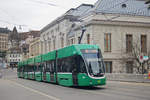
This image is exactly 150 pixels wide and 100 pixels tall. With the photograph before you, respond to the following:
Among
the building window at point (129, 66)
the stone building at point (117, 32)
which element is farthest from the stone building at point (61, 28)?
the building window at point (129, 66)

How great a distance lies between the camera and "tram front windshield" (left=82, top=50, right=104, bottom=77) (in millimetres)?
18672

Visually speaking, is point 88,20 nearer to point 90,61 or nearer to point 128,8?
point 128,8

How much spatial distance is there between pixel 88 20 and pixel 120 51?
7845 mm

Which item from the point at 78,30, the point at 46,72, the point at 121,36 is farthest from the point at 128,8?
the point at 46,72

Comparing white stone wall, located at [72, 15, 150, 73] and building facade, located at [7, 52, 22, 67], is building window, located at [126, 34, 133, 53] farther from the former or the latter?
building facade, located at [7, 52, 22, 67]

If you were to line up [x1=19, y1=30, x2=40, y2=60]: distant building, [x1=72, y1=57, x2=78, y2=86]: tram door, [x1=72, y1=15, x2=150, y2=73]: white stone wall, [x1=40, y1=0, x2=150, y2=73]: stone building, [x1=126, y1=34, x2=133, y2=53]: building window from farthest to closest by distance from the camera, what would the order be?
[x1=19, y1=30, x2=40, y2=60]: distant building < [x1=126, y1=34, x2=133, y2=53]: building window < [x1=72, y1=15, x2=150, y2=73]: white stone wall < [x1=40, y1=0, x2=150, y2=73]: stone building < [x1=72, y1=57, x2=78, y2=86]: tram door

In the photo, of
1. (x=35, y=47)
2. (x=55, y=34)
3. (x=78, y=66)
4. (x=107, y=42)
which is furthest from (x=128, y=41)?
(x=35, y=47)

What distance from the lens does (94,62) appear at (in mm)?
18969

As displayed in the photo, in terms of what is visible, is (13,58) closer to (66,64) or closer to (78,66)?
(66,64)

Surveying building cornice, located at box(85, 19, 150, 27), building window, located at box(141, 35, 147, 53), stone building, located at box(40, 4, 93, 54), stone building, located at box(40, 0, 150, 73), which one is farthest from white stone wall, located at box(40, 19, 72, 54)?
building window, located at box(141, 35, 147, 53)

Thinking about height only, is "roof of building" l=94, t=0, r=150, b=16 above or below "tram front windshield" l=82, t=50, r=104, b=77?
above

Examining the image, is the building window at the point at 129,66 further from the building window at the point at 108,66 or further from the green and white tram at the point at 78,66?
the green and white tram at the point at 78,66

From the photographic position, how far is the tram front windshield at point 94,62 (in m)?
18.7

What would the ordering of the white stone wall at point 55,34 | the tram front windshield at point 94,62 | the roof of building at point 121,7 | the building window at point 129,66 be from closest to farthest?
1. the tram front windshield at point 94,62
2. the building window at point 129,66
3. the roof of building at point 121,7
4. the white stone wall at point 55,34
